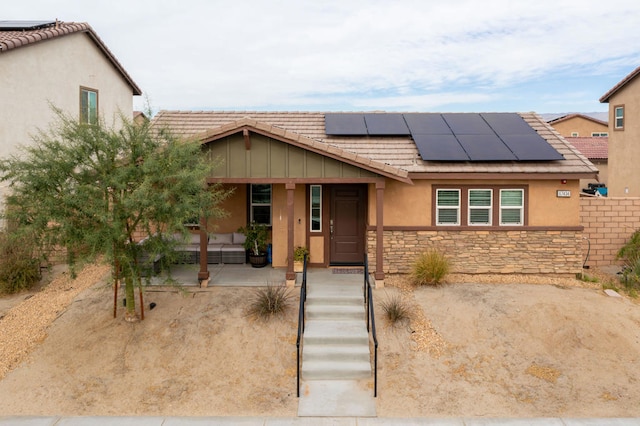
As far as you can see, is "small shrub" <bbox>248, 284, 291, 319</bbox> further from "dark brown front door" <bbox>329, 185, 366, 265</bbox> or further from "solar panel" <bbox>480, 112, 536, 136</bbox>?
"solar panel" <bbox>480, 112, 536, 136</bbox>

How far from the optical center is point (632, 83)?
24031mm

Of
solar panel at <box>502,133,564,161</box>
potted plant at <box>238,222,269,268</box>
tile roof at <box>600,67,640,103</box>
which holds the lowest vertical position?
potted plant at <box>238,222,269,268</box>

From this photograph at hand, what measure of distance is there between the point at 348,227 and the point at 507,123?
642 cm

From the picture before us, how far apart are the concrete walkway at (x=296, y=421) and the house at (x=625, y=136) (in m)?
20.4

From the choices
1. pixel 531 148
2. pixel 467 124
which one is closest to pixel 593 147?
pixel 467 124

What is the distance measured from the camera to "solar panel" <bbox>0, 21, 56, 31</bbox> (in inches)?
682

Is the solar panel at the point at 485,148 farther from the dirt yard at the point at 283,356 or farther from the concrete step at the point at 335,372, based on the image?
the concrete step at the point at 335,372

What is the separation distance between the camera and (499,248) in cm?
1328

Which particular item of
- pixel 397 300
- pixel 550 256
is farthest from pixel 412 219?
pixel 550 256

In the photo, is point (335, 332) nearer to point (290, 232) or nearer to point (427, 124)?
point (290, 232)

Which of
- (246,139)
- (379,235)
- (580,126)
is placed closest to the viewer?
(246,139)

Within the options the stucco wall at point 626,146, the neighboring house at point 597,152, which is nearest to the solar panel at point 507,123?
the stucco wall at point 626,146

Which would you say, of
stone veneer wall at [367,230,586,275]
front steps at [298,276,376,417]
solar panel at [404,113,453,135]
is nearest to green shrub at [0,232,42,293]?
front steps at [298,276,376,417]

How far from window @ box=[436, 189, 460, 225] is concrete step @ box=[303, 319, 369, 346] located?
4543 mm
